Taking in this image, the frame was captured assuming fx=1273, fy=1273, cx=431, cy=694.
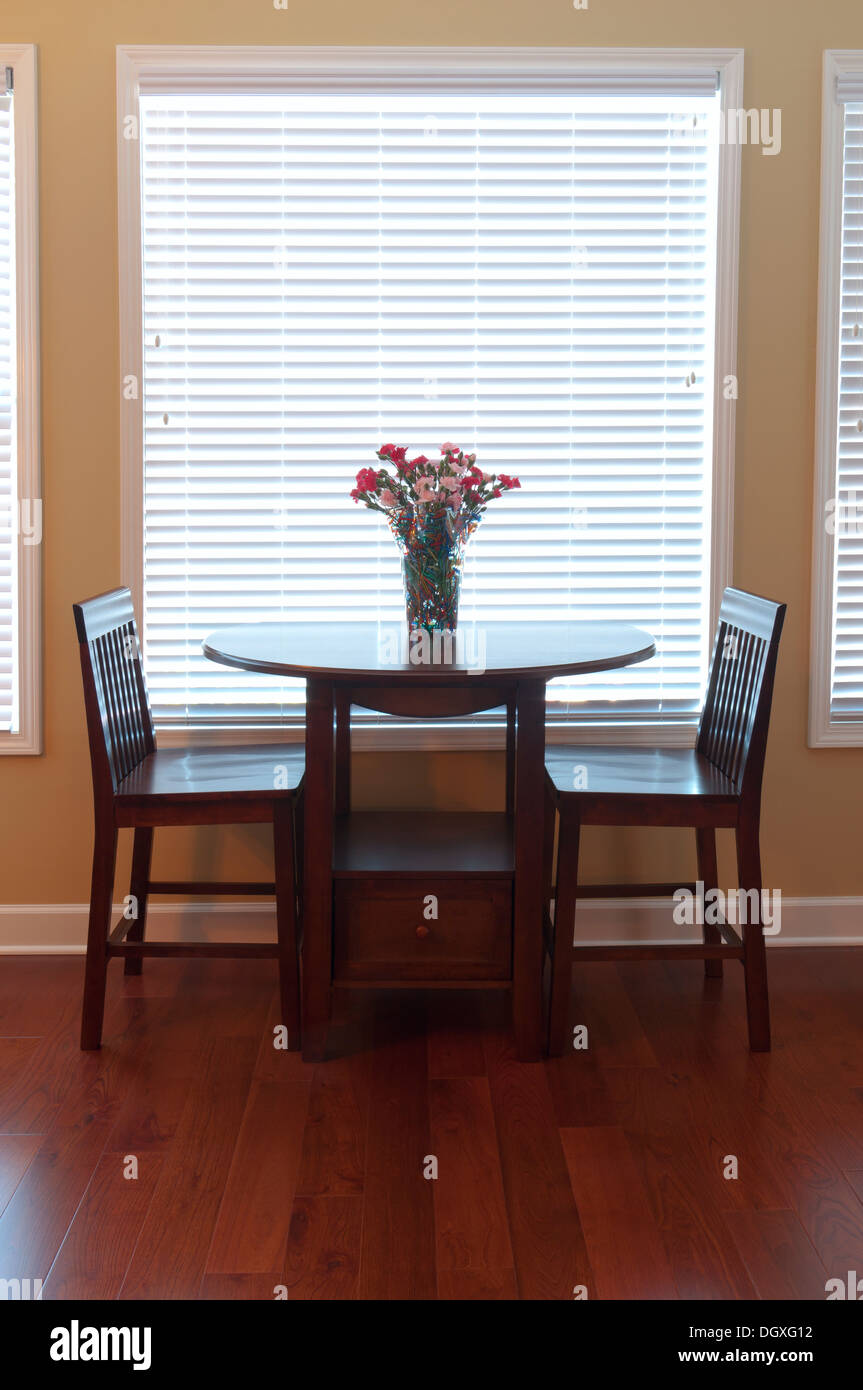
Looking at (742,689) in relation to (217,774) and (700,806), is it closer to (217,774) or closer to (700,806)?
(700,806)

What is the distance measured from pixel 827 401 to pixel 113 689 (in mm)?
1919

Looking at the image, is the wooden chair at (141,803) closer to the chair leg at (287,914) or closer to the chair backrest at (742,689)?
the chair leg at (287,914)

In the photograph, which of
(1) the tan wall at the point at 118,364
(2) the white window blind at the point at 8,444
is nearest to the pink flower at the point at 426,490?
(1) the tan wall at the point at 118,364

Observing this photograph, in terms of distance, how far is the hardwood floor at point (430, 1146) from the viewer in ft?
6.47

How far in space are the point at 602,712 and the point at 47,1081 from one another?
1611 mm

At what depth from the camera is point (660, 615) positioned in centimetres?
333

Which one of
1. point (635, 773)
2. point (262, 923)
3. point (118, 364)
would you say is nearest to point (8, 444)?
point (118, 364)

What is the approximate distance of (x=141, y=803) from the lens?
269 centimetres

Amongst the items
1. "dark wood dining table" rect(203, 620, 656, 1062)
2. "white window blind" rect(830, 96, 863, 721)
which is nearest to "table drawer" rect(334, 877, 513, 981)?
"dark wood dining table" rect(203, 620, 656, 1062)

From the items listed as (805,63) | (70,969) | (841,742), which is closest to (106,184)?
(805,63)

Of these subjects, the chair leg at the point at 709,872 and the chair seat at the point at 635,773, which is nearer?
the chair seat at the point at 635,773

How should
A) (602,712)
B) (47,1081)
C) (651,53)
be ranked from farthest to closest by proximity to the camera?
(602,712) < (651,53) < (47,1081)

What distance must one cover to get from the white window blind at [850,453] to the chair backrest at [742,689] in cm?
43
